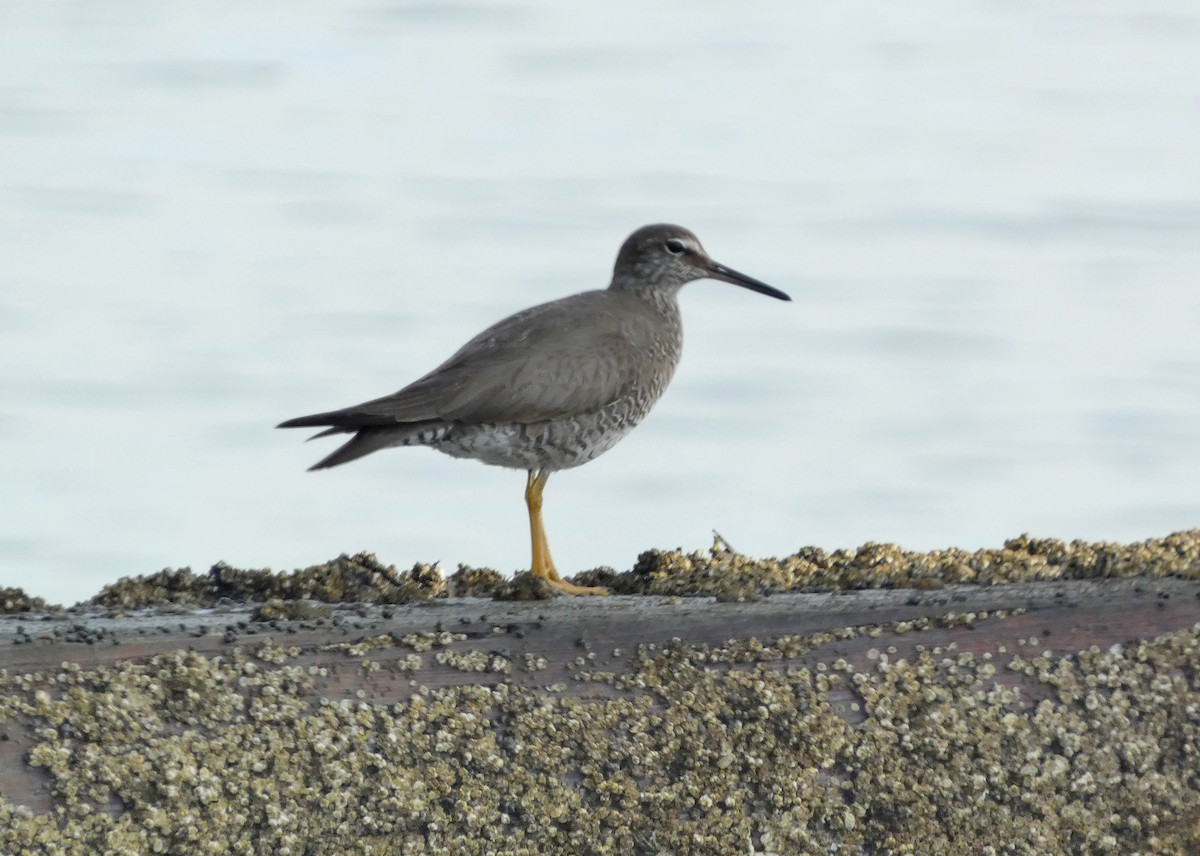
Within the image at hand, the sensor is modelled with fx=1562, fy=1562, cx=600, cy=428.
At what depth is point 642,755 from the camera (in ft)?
12.1

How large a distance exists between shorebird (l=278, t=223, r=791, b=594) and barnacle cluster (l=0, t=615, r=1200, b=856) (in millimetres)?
1508

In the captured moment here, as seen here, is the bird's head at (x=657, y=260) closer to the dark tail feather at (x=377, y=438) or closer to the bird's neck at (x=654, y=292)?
the bird's neck at (x=654, y=292)

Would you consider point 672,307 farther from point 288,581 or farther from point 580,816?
point 580,816

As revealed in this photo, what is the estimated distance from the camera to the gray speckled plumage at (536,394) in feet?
18.2

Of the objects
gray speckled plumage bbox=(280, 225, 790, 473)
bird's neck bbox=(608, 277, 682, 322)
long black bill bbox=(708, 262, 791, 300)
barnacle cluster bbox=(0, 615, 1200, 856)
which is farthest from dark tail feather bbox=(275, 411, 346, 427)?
long black bill bbox=(708, 262, 791, 300)

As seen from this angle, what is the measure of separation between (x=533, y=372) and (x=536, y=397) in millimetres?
130

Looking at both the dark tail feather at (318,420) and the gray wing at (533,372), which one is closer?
the dark tail feather at (318,420)

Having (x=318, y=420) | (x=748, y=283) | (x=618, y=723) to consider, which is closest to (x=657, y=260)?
(x=748, y=283)

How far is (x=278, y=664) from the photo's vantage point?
3670 millimetres

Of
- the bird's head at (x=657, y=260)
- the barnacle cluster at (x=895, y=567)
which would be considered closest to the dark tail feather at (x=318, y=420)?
the barnacle cluster at (x=895, y=567)

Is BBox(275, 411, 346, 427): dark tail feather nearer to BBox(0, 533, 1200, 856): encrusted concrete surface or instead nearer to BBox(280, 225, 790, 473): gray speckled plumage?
BBox(280, 225, 790, 473): gray speckled plumage

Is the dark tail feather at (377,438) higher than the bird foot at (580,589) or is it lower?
higher

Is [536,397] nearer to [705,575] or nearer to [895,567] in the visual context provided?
[705,575]

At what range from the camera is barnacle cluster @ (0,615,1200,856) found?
11.3 feet
